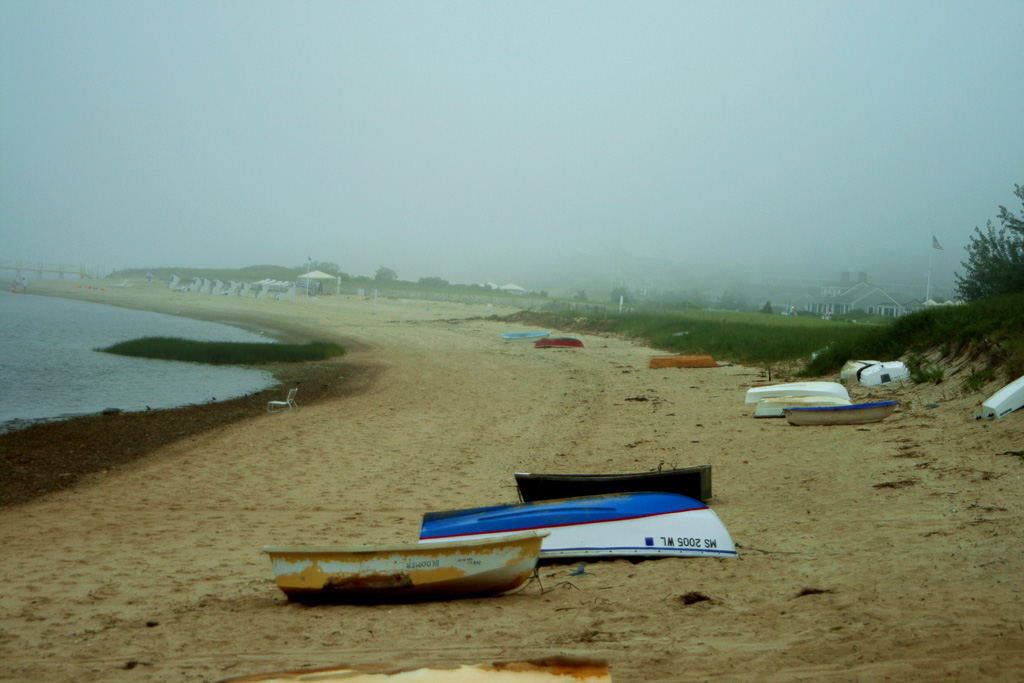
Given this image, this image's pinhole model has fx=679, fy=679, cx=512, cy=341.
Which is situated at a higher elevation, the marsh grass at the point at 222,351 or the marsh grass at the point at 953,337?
the marsh grass at the point at 953,337

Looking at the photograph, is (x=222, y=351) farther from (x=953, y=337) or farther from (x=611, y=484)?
(x=953, y=337)

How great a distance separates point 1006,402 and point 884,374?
5.52 meters

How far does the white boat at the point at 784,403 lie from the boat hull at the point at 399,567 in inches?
340

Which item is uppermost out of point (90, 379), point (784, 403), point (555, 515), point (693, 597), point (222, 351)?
point (784, 403)

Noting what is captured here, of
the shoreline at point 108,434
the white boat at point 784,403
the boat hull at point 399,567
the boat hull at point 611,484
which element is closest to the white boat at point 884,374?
the white boat at point 784,403

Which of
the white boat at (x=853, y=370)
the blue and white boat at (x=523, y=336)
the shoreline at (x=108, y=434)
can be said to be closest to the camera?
the shoreline at (x=108, y=434)

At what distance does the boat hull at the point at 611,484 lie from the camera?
7195 mm

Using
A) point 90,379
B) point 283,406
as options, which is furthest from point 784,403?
point 90,379

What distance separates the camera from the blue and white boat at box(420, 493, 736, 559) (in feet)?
18.9

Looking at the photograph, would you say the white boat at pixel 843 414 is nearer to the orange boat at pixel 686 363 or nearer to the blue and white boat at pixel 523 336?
the orange boat at pixel 686 363

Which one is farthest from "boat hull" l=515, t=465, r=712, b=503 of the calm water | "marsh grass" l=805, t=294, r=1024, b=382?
the calm water

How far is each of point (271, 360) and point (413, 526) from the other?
21804 mm

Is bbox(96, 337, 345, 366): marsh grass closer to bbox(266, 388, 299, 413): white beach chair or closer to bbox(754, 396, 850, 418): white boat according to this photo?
bbox(266, 388, 299, 413): white beach chair

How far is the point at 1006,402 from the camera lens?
868 centimetres
